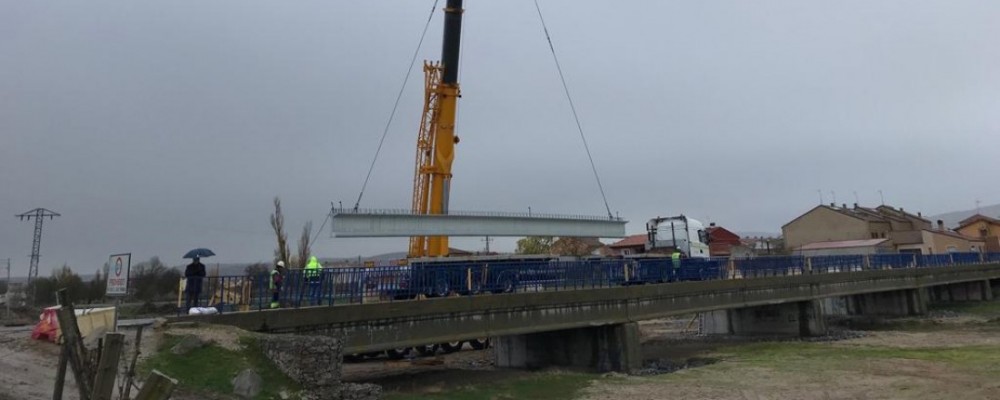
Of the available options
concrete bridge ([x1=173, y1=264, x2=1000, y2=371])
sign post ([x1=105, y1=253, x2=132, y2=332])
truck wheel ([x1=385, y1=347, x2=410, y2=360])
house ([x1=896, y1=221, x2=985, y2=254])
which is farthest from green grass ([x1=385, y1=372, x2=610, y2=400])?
house ([x1=896, y1=221, x2=985, y2=254])

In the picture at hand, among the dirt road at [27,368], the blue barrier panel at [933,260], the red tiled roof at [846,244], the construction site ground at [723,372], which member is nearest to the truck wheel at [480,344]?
the construction site ground at [723,372]

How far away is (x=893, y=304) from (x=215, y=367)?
46161mm

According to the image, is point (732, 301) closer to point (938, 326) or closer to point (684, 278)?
point (684, 278)

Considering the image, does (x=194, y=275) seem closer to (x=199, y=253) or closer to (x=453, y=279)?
(x=199, y=253)

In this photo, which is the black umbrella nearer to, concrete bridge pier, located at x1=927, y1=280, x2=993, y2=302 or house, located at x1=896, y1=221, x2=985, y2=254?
concrete bridge pier, located at x1=927, y1=280, x2=993, y2=302

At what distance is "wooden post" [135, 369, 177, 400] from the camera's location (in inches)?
158

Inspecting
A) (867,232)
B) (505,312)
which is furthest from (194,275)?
(867,232)

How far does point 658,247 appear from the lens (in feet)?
110

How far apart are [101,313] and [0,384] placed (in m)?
1.75

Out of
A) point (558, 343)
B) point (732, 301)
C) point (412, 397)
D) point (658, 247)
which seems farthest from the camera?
point (658, 247)

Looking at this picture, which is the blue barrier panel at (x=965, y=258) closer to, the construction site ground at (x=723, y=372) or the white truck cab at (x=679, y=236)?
the construction site ground at (x=723, y=372)

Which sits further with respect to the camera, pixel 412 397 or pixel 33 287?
pixel 33 287

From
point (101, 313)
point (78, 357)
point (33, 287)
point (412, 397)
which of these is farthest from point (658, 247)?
point (33, 287)

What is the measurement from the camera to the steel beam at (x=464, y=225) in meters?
21.3
